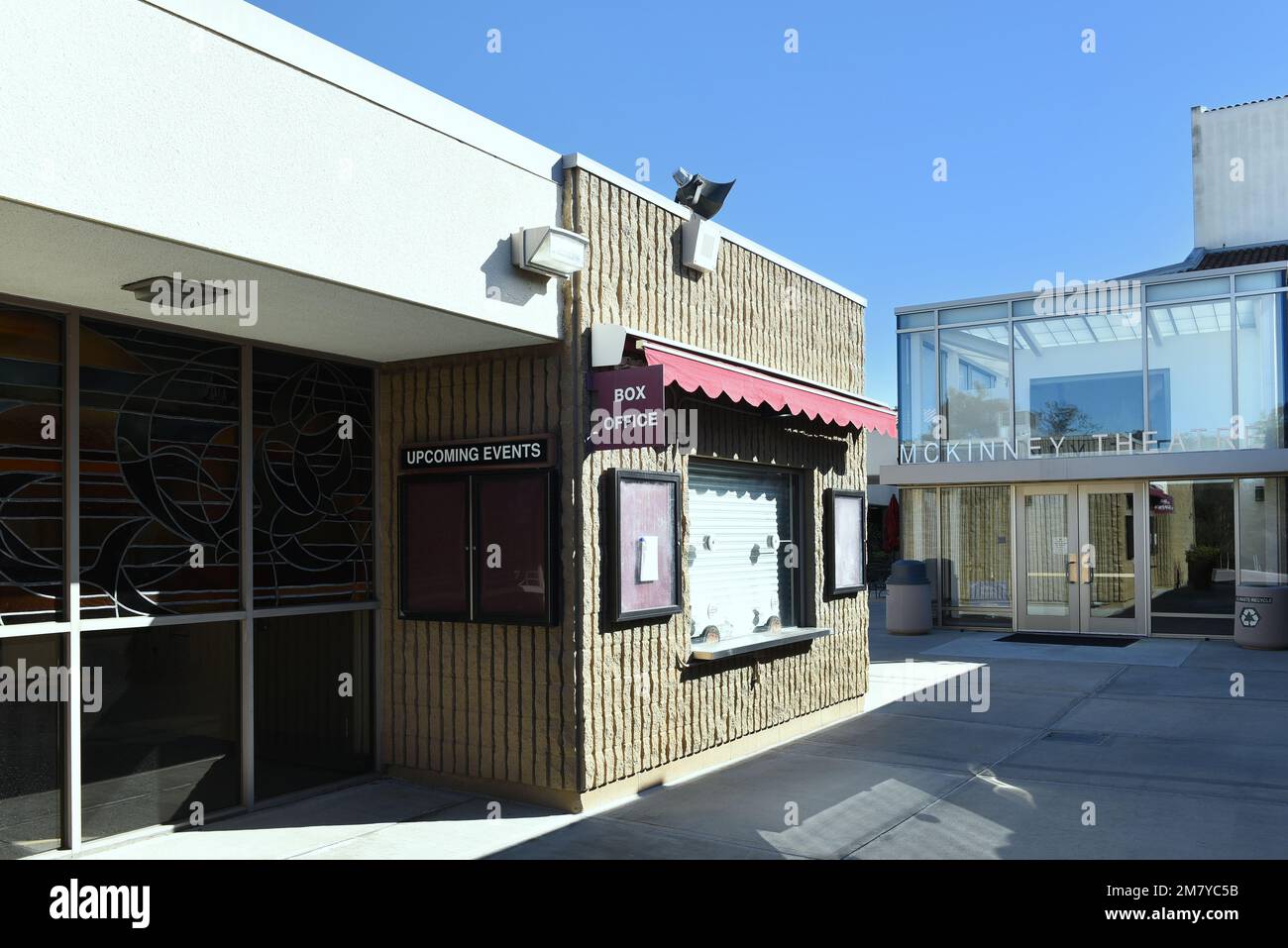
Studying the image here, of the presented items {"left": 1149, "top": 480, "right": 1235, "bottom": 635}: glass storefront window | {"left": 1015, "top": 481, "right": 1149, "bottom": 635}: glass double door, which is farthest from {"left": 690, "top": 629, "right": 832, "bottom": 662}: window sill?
{"left": 1149, "top": 480, "right": 1235, "bottom": 635}: glass storefront window

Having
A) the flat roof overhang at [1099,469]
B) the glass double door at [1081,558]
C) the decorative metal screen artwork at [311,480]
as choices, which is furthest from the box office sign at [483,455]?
the glass double door at [1081,558]

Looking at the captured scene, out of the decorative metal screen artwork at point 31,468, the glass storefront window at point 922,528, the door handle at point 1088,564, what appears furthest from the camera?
the glass storefront window at point 922,528

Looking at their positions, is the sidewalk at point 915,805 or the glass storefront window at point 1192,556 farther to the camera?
the glass storefront window at point 1192,556

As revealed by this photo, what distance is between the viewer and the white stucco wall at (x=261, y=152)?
3832 mm

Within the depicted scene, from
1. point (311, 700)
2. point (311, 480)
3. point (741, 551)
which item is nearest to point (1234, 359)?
point (741, 551)

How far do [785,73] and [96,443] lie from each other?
693cm

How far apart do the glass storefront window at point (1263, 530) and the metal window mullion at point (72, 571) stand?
16052mm

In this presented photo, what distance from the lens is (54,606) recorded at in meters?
5.43

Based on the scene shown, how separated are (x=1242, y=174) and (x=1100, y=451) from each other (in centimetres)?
950

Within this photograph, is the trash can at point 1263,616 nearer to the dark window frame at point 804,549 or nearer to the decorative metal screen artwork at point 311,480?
the dark window frame at point 804,549

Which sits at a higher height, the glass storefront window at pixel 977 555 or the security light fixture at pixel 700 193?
the security light fixture at pixel 700 193

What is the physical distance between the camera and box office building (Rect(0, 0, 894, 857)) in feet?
14.7
